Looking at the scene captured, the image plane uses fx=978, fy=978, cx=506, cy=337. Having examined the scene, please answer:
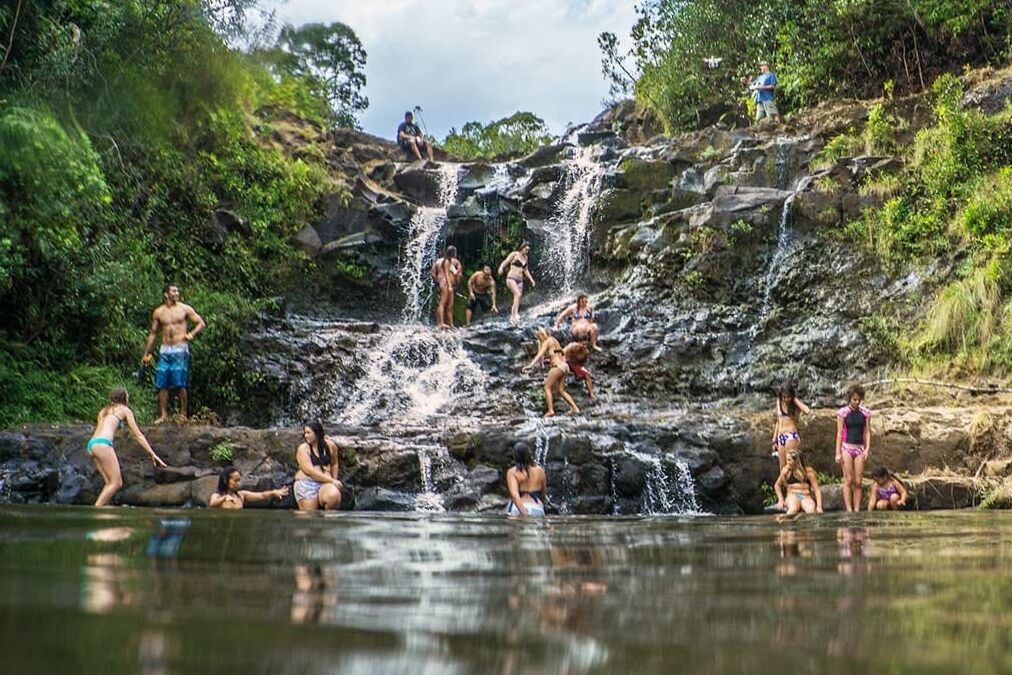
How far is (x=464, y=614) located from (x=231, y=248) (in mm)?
19534

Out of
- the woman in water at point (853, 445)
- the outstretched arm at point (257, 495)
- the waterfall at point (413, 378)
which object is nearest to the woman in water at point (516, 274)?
the waterfall at point (413, 378)

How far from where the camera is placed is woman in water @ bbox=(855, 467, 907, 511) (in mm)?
10930

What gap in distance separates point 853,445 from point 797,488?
0.83 m

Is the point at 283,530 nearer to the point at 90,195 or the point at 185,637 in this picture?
the point at 185,637

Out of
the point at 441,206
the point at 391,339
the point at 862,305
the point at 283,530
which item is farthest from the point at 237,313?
the point at 283,530

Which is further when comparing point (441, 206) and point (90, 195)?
point (441, 206)

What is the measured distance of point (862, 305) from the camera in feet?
57.8

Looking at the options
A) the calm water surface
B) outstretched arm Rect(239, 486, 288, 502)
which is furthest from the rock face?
the calm water surface

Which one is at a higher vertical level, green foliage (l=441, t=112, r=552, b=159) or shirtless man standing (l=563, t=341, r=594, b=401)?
green foliage (l=441, t=112, r=552, b=159)

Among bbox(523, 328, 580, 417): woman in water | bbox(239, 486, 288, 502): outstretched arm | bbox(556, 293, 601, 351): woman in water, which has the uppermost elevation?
bbox(556, 293, 601, 351): woman in water

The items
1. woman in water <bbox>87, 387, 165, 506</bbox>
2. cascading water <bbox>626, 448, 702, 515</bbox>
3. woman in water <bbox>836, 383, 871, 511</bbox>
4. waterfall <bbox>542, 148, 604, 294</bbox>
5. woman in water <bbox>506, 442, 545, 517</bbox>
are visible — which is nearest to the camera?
woman in water <bbox>506, 442, 545, 517</bbox>

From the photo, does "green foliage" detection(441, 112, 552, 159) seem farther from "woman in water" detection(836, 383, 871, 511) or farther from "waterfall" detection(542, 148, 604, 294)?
"woman in water" detection(836, 383, 871, 511)

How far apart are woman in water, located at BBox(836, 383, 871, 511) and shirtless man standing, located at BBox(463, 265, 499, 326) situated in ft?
35.2

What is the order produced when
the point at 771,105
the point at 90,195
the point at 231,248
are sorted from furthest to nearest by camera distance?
the point at 771,105 → the point at 231,248 → the point at 90,195
